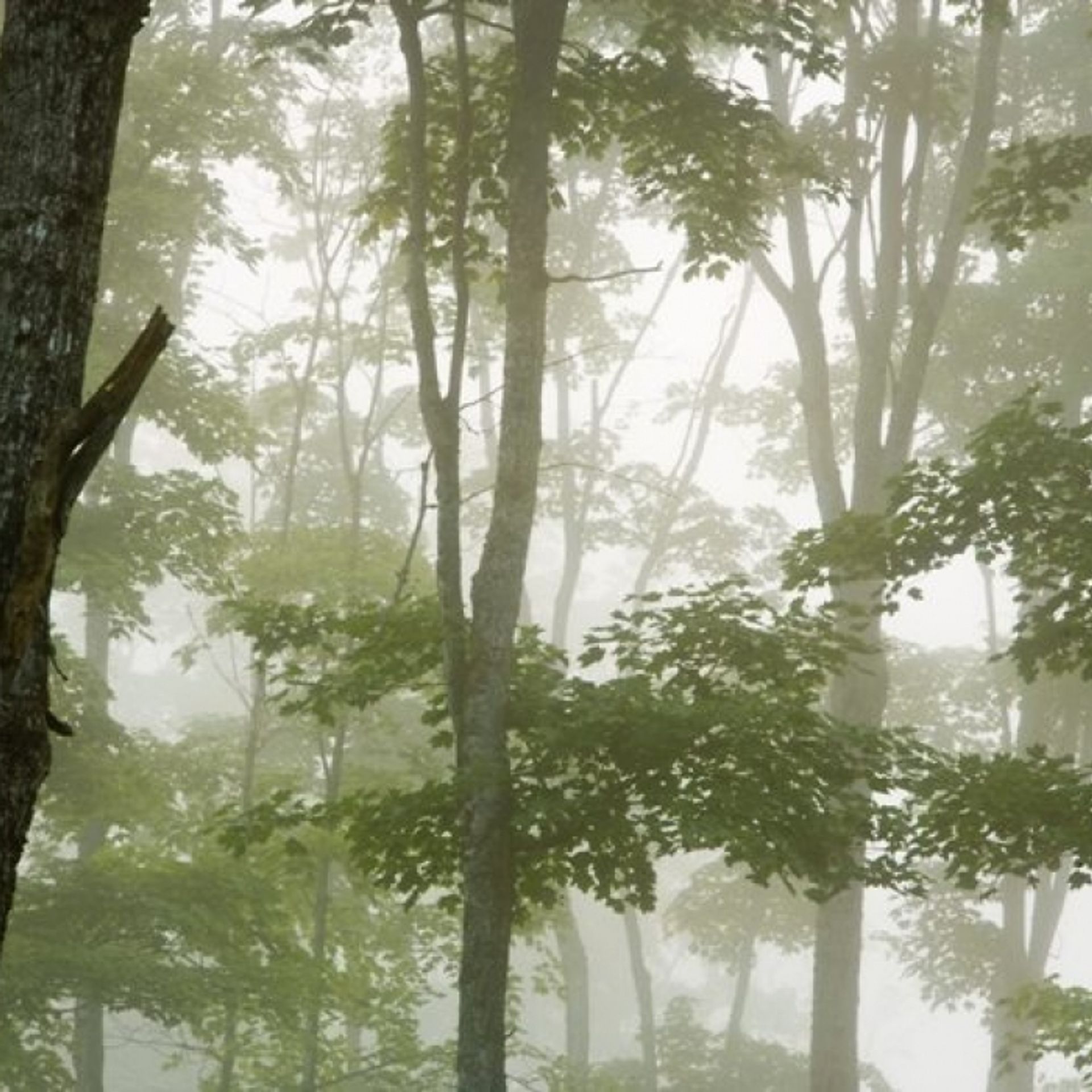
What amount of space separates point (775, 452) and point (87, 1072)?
15.6 metres

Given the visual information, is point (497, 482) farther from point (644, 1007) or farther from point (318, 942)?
point (644, 1007)

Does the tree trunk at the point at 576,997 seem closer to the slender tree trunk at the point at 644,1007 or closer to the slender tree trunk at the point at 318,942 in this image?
the slender tree trunk at the point at 644,1007

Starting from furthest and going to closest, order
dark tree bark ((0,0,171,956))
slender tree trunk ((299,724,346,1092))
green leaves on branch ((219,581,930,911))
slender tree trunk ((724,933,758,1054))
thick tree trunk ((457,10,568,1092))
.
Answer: slender tree trunk ((724,933,758,1054))
slender tree trunk ((299,724,346,1092))
thick tree trunk ((457,10,568,1092))
green leaves on branch ((219,581,930,911))
dark tree bark ((0,0,171,956))

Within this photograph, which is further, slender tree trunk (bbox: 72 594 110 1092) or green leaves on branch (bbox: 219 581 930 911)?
slender tree trunk (bbox: 72 594 110 1092)

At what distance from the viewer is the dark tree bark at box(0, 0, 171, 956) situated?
213 cm

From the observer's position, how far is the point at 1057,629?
23.8 ft

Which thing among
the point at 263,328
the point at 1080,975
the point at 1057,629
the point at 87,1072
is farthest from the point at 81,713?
the point at 1080,975

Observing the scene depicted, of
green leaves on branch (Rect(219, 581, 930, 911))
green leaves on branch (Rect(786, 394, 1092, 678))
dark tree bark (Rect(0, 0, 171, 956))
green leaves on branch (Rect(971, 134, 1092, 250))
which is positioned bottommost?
green leaves on branch (Rect(219, 581, 930, 911))

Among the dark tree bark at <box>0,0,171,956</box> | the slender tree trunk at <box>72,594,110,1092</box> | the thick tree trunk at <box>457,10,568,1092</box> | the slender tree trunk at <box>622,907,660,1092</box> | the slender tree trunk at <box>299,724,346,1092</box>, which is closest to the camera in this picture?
the dark tree bark at <box>0,0,171,956</box>

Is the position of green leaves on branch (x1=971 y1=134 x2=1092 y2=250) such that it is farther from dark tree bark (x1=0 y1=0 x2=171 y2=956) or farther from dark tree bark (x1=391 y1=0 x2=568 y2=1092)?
dark tree bark (x1=0 y1=0 x2=171 y2=956)

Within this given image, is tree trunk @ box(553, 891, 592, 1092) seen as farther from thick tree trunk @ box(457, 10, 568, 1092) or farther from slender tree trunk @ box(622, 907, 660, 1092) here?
thick tree trunk @ box(457, 10, 568, 1092)

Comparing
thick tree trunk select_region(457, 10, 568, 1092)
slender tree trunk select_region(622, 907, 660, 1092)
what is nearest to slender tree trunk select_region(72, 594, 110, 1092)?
thick tree trunk select_region(457, 10, 568, 1092)

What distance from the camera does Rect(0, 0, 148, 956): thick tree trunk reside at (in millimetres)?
2225

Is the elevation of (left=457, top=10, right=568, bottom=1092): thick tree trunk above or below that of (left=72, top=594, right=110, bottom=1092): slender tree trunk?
above
